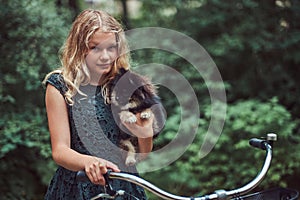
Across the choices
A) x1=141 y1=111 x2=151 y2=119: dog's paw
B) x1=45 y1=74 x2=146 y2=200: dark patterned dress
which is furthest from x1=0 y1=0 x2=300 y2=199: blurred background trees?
x1=141 y1=111 x2=151 y2=119: dog's paw

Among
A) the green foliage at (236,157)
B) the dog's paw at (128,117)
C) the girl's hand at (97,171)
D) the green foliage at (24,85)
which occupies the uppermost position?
the dog's paw at (128,117)

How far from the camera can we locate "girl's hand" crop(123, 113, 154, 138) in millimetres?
1988

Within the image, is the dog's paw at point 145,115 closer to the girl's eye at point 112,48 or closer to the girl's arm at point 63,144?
the girl's arm at point 63,144

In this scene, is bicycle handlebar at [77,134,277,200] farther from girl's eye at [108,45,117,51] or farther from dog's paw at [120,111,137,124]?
girl's eye at [108,45,117,51]

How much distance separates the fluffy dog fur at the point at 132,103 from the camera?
2.05 metres

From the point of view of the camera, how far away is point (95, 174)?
1780 mm

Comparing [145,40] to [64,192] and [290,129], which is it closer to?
[290,129]

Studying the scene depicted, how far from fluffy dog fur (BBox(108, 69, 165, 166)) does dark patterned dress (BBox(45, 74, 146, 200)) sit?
51mm

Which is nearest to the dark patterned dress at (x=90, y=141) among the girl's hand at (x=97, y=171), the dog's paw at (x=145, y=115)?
the dog's paw at (x=145, y=115)

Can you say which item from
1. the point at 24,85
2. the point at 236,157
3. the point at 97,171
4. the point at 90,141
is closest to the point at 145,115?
the point at 97,171

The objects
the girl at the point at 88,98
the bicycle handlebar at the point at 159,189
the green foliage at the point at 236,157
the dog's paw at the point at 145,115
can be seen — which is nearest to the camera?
the bicycle handlebar at the point at 159,189

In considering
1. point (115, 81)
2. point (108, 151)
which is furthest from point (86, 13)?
point (108, 151)

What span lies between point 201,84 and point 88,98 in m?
3.86

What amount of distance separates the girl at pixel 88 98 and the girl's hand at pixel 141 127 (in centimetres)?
2
